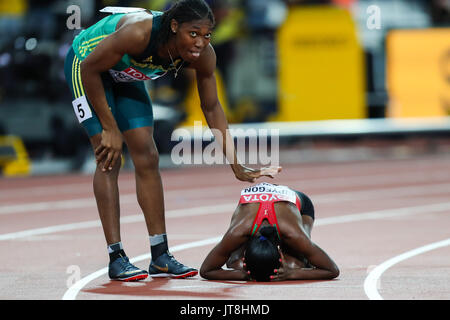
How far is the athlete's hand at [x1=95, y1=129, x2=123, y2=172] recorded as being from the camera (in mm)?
6156

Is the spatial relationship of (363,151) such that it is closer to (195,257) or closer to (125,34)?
(195,257)

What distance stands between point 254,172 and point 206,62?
0.84 meters

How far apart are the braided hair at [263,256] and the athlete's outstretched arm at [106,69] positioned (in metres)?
1.10

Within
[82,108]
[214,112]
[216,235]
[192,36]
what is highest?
[192,36]

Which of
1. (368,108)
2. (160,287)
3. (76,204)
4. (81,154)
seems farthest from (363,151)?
(160,287)

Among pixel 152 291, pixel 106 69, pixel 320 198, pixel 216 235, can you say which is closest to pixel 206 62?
pixel 106 69

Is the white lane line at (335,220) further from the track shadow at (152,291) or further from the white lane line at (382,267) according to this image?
the white lane line at (382,267)

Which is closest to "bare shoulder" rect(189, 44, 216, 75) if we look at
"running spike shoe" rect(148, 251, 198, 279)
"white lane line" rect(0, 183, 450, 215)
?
"running spike shoe" rect(148, 251, 198, 279)

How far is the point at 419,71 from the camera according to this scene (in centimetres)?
2248

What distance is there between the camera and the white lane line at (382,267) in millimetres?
5828

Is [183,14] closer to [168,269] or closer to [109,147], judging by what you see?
[109,147]

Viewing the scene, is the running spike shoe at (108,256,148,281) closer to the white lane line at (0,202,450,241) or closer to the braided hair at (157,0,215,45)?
the braided hair at (157,0,215,45)

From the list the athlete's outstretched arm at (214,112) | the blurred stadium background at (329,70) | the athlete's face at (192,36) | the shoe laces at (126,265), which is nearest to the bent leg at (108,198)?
the shoe laces at (126,265)

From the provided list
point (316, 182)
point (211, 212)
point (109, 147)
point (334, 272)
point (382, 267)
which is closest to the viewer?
point (109, 147)
